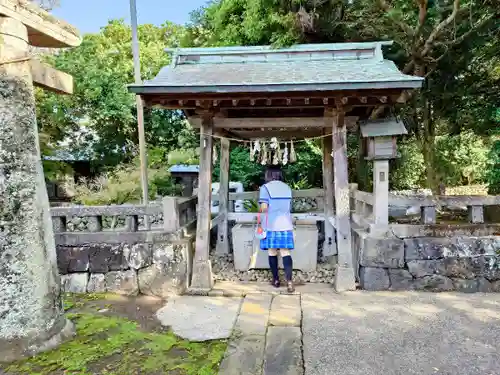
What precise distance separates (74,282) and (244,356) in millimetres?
3126

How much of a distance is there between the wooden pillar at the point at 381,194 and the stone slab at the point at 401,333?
3.24 ft

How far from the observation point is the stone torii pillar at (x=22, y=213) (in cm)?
329

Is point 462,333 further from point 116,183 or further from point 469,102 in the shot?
point 116,183

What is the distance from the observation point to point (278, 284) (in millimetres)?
5453

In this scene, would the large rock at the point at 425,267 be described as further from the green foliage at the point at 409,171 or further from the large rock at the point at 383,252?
the green foliage at the point at 409,171

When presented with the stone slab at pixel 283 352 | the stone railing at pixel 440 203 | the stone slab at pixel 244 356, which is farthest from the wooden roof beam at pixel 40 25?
the stone railing at pixel 440 203

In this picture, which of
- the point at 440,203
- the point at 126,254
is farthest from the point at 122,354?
the point at 440,203

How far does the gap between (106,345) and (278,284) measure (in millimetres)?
2564

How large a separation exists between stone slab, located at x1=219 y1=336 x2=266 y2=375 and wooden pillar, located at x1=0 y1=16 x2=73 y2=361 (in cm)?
164

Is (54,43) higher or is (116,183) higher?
(54,43)

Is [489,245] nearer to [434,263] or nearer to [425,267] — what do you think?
[434,263]

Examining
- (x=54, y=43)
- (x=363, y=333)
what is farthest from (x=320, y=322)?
(x=54, y=43)

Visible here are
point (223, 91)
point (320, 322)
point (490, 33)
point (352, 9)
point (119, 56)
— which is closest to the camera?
point (320, 322)

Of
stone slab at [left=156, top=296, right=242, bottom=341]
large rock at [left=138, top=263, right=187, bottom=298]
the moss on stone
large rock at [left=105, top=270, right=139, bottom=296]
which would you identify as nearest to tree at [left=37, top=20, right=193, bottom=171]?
large rock at [left=105, top=270, right=139, bottom=296]
